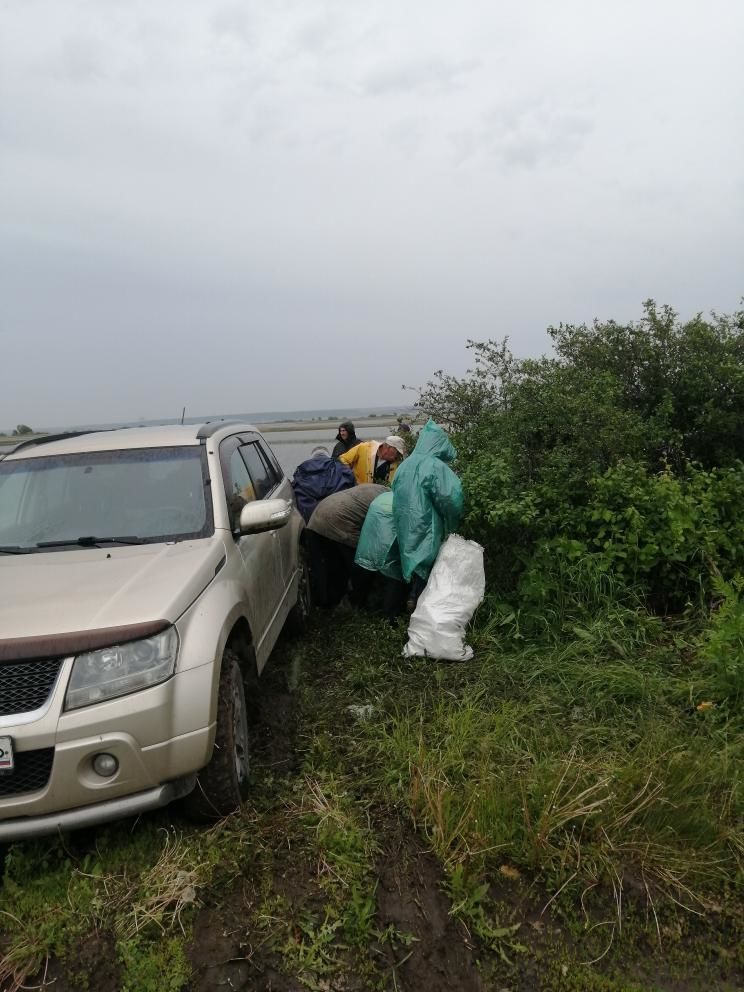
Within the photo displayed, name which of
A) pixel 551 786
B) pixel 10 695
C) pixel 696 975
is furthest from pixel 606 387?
pixel 10 695

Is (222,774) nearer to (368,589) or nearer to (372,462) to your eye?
(368,589)

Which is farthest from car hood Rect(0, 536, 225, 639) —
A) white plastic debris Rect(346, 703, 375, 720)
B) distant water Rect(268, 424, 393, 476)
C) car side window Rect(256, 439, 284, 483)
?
distant water Rect(268, 424, 393, 476)

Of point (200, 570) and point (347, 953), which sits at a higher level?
point (200, 570)

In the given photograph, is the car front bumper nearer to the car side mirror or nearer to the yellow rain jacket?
the car side mirror

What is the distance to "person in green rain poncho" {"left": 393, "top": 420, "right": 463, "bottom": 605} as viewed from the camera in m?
4.87

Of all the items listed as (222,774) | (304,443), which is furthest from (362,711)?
(304,443)

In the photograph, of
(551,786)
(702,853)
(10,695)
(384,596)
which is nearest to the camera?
(10,695)

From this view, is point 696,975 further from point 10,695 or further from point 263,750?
point 10,695

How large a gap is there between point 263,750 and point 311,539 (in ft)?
7.77

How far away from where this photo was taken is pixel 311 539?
5.71 m

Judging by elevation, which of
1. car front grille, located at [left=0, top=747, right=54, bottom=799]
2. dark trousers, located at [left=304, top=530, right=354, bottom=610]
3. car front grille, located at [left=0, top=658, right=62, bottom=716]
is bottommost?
dark trousers, located at [left=304, top=530, right=354, bottom=610]

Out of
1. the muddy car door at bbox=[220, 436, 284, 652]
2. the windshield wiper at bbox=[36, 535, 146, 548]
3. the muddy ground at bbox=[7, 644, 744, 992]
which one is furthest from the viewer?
the muddy car door at bbox=[220, 436, 284, 652]

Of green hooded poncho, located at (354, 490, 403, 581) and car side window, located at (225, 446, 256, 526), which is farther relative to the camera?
green hooded poncho, located at (354, 490, 403, 581)

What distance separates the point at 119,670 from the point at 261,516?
3.68 ft
